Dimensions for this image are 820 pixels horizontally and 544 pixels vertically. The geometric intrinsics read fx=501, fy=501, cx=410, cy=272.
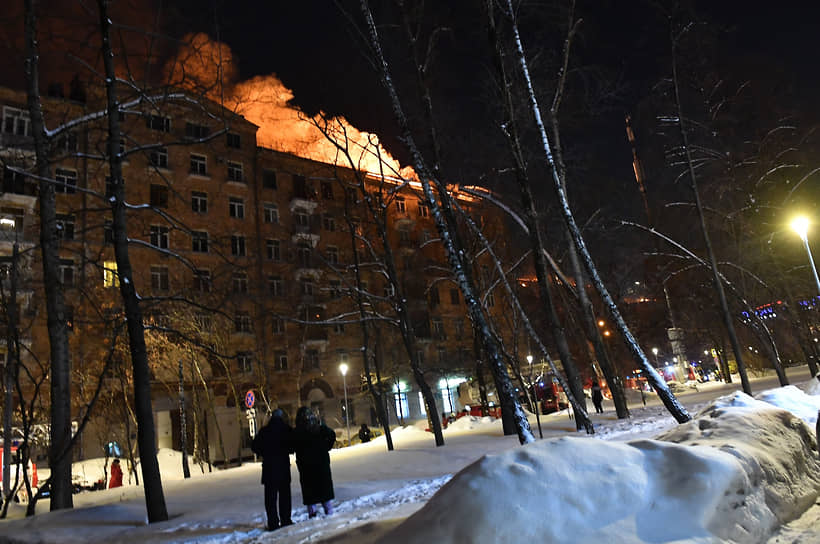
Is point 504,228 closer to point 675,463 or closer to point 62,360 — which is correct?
point 62,360

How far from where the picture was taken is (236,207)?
→ 131ft

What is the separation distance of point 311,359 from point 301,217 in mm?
12304

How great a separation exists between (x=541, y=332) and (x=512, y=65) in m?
36.8

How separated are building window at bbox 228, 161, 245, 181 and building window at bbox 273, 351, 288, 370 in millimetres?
14381

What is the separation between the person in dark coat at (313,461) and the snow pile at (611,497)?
4684mm

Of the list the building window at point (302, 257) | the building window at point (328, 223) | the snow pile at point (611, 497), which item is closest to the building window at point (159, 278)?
the building window at point (302, 257)

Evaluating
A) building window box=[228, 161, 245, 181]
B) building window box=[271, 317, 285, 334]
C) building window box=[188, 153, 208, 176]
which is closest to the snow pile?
building window box=[271, 317, 285, 334]

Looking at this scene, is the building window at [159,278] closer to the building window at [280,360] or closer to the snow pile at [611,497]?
the building window at [280,360]

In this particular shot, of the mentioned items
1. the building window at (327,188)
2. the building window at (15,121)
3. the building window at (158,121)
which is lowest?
the building window at (158,121)

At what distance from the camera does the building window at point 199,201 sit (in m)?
37.1

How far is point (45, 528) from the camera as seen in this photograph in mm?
7508

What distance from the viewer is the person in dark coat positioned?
8078 mm

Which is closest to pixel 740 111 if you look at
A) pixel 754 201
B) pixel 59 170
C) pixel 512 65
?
pixel 754 201

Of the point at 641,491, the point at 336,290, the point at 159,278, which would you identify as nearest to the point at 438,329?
the point at 159,278
